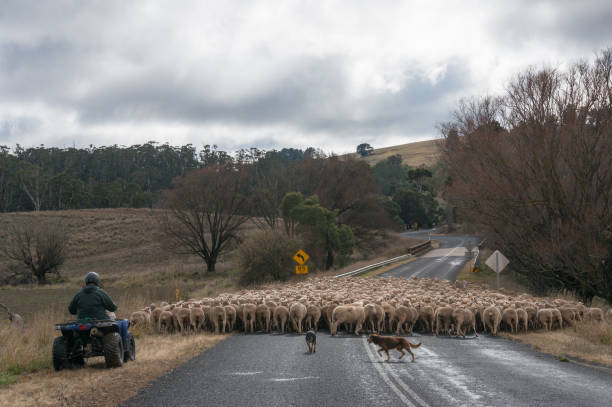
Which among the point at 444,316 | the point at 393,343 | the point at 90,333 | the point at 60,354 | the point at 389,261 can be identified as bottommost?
the point at 389,261

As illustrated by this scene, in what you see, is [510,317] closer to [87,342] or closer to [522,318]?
[522,318]

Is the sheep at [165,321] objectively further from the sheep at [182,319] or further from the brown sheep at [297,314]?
the brown sheep at [297,314]

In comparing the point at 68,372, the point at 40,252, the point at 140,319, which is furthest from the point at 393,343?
the point at 40,252

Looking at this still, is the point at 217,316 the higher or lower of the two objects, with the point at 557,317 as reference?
higher

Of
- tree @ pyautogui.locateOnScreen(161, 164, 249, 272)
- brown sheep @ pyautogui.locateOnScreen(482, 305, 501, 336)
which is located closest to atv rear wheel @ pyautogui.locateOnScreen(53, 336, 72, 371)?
brown sheep @ pyautogui.locateOnScreen(482, 305, 501, 336)

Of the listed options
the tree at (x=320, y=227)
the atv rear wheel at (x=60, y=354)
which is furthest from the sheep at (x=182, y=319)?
the tree at (x=320, y=227)

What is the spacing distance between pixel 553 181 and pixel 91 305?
2359 centimetres

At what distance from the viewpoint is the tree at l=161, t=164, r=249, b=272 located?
206 ft

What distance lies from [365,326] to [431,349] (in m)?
4.18

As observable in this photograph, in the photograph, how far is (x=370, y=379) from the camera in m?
10.2

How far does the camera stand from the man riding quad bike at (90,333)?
11.1 meters

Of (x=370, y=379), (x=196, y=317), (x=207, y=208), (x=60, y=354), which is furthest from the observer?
(x=207, y=208)

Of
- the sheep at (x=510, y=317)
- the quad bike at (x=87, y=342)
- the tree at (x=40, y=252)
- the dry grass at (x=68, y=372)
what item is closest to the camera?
the dry grass at (x=68, y=372)

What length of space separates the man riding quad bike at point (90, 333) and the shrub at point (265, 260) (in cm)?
3191
